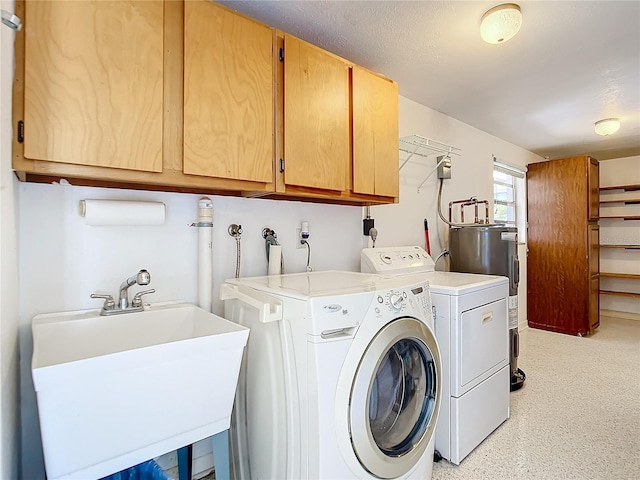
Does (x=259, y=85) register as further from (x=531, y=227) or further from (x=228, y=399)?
(x=531, y=227)

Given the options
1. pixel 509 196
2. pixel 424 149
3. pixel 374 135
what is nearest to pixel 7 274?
pixel 374 135

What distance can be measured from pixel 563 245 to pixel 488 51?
3.16 meters

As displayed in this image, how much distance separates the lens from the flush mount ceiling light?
5.36ft

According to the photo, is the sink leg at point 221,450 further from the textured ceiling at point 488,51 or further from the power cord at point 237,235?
the textured ceiling at point 488,51

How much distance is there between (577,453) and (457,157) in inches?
98.1

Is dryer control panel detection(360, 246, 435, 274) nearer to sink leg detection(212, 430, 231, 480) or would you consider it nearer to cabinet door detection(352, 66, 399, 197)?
cabinet door detection(352, 66, 399, 197)

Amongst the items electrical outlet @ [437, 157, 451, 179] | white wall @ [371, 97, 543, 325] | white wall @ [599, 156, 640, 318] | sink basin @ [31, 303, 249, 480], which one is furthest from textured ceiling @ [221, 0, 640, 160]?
white wall @ [599, 156, 640, 318]

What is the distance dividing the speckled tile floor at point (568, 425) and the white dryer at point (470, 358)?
11cm

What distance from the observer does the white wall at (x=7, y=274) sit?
0.88 m

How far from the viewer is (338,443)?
1.17 metres

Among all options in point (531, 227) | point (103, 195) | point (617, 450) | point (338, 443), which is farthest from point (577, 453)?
point (531, 227)

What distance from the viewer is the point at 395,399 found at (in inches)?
57.5

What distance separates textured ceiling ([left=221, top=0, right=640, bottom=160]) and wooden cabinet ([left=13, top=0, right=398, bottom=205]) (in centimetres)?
22

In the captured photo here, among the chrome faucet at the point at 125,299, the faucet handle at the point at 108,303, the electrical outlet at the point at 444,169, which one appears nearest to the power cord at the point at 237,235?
the chrome faucet at the point at 125,299
